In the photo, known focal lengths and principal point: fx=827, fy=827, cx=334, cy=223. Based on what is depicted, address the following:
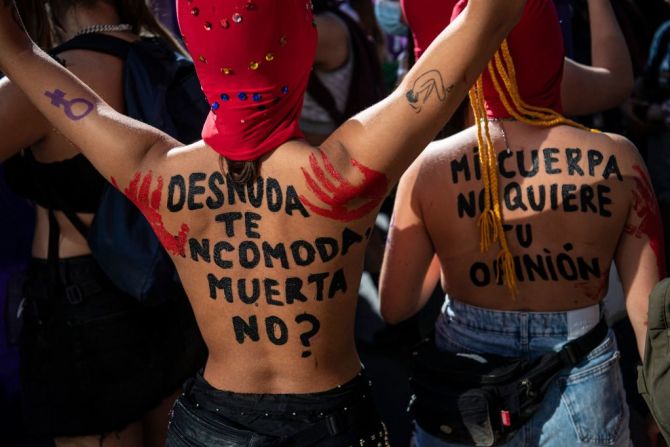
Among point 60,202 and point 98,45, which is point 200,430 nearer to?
point 60,202

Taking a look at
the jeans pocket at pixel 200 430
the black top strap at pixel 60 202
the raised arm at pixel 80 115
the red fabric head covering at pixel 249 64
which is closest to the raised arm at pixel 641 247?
the red fabric head covering at pixel 249 64

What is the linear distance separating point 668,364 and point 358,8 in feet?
14.7

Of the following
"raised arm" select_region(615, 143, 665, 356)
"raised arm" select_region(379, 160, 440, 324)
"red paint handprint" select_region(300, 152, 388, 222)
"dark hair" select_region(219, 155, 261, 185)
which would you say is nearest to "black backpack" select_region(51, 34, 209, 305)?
"raised arm" select_region(379, 160, 440, 324)

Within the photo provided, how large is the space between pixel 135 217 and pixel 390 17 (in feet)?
13.2

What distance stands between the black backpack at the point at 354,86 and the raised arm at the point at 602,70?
1833mm

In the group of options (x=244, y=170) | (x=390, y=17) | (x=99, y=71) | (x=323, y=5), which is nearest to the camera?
(x=244, y=170)

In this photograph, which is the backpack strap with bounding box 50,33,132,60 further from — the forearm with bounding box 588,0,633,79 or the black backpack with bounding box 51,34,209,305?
the forearm with bounding box 588,0,633,79

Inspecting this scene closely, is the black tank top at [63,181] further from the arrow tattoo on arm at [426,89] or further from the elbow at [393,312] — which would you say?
the arrow tattoo on arm at [426,89]

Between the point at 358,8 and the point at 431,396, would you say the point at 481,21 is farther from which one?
the point at 358,8

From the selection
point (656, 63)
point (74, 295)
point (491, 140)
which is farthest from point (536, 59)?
point (656, 63)

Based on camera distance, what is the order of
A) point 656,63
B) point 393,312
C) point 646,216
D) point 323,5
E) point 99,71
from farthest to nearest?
point 656,63 < point 323,5 < point 99,71 < point 393,312 < point 646,216

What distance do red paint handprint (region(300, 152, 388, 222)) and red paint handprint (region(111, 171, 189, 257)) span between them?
326mm

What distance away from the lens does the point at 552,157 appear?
217 centimetres

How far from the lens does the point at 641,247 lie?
7.08 ft
